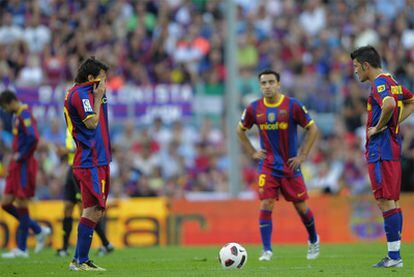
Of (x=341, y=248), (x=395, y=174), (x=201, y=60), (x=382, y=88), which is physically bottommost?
(x=341, y=248)

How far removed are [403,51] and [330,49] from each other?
205 cm

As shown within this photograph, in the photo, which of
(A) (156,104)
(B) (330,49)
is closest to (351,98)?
(B) (330,49)

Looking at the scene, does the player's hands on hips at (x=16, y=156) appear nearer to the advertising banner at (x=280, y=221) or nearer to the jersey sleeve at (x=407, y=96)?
the advertising banner at (x=280, y=221)

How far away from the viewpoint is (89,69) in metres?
11.9

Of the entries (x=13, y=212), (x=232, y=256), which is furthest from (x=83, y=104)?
(x=13, y=212)

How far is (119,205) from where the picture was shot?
2052 centimetres

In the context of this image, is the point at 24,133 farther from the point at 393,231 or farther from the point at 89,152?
the point at 393,231

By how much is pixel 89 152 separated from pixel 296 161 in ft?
11.4

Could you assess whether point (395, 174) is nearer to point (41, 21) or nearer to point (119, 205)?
point (119, 205)

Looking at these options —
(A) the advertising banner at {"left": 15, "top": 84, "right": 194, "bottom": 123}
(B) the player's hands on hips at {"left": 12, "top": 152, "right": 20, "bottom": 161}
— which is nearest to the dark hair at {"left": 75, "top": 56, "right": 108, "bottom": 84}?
(B) the player's hands on hips at {"left": 12, "top": 152, "right": 20, "bottom": 161}

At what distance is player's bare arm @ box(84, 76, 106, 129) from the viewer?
11.6 metres

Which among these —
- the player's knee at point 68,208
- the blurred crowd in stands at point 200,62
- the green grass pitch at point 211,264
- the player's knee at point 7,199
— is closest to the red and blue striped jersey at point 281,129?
the green grass pitch at point 211,264

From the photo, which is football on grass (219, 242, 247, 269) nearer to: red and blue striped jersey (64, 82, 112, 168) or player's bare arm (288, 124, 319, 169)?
red and blue striped jersey (64, 82, 112, 168)

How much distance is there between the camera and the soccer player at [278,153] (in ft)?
45.8
